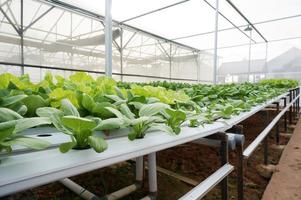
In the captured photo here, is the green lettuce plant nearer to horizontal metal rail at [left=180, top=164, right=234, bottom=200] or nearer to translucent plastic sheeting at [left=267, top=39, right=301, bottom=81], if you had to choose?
horizontal metal rail at [left=180, top=164, right=234, bottom=200]

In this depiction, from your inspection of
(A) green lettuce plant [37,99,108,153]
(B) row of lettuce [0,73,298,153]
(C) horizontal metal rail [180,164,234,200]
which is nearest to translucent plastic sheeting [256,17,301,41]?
(B) row of lettuce [0,73,298,153]

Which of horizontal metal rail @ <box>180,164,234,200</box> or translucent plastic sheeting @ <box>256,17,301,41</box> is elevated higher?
translucent plastic sheeting @ <box>256,17,301,41</box>

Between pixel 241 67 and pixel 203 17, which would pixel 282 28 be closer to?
pixel 203 17

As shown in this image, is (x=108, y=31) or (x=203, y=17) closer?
(x=108, y=31)

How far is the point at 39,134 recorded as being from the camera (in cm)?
58

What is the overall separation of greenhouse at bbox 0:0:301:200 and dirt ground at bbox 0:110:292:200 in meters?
0.01

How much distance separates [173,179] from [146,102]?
1.26m

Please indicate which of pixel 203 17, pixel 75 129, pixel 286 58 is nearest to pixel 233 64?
pixel 286 58

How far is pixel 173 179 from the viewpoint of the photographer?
1.86m

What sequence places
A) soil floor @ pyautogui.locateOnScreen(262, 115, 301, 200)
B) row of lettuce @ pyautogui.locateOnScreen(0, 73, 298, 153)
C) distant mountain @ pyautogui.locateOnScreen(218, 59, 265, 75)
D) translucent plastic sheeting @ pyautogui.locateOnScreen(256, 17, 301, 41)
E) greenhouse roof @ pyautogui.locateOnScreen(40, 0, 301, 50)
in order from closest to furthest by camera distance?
row of lettuce @ pyautogui.locateOnScreen(0, 73, 298, 153), soil floor @ pyautogui.locateOnScreen(262, 115, 301, 200), greenhouse roof @ pyautogui.locateOnScreen(40, 0, 301, 50), translucent plastic sheeting @ pyautogui.locateOnScreen(256, 17, 301, 41), distant mountain @ pyautogui.locateOnScreen(218, 59, 265, 75)

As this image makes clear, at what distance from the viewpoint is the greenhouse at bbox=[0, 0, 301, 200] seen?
0.47 meters

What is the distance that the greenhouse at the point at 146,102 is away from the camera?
0.47 meters

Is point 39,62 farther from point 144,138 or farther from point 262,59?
point 262,59

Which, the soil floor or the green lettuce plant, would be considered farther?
the soil floor
